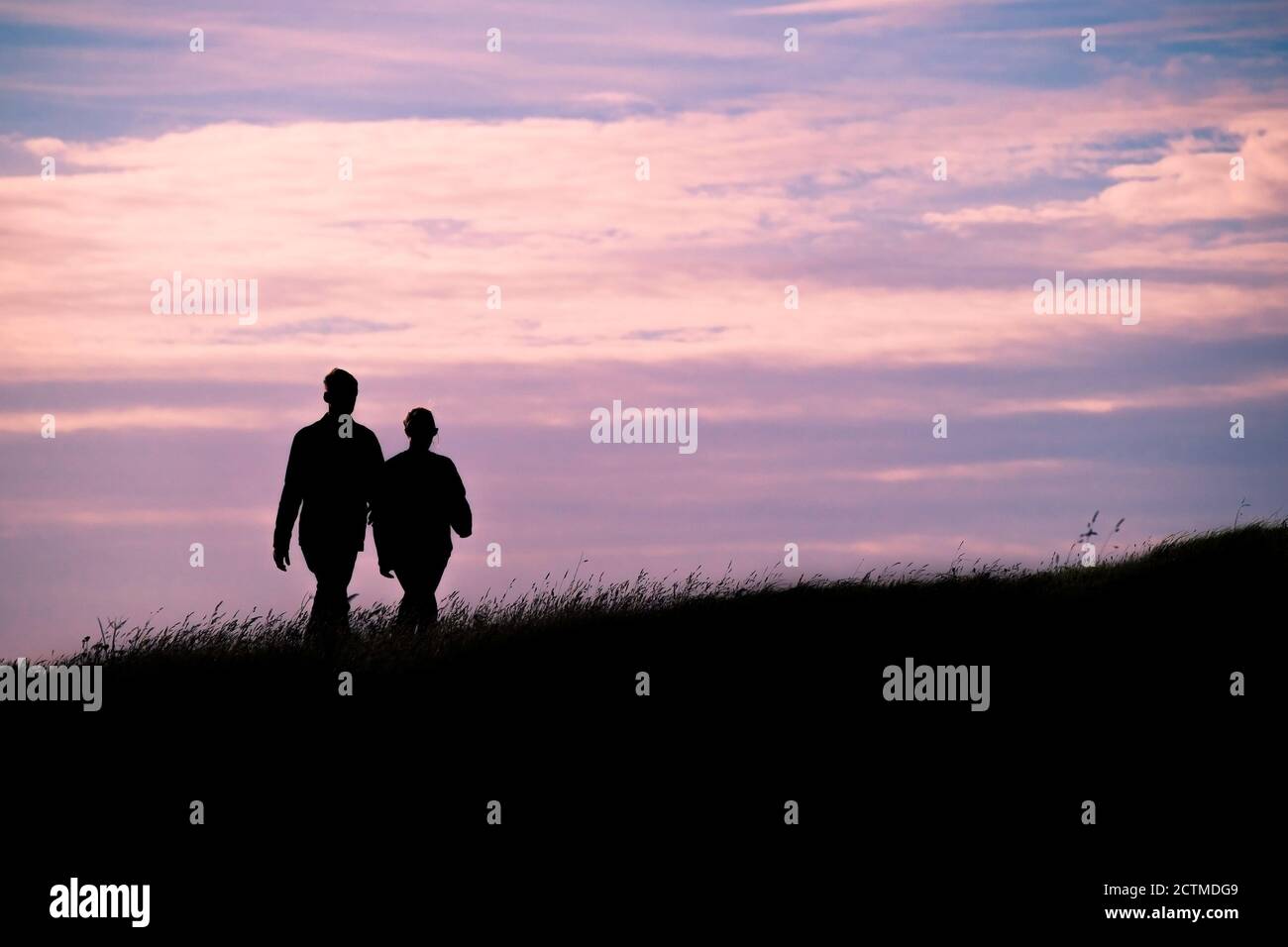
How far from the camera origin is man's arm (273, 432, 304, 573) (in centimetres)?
1596

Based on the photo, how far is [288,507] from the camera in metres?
16.0

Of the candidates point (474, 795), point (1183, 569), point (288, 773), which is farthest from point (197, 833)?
point (1183, 569)

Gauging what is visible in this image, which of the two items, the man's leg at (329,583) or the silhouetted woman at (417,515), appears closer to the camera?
the man's leg at (329,583)

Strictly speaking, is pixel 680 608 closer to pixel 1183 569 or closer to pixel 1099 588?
pixel 1099 588

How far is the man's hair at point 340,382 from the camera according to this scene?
1611 cm

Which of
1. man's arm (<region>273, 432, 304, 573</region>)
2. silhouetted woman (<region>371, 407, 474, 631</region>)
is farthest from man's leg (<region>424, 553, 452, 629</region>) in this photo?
man's arm (<region>273, 432, 304, 573</region>)

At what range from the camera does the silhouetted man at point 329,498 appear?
52.6ft

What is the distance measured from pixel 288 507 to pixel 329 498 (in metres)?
0.47

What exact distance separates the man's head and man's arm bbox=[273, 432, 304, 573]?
2.09 ft

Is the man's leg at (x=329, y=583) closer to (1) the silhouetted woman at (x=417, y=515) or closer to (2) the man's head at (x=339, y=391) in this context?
(1) the silhouetted woman at (x=417, y=515)

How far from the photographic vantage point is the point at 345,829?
1302cm

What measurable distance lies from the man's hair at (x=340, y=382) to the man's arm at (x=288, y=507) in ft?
2.61

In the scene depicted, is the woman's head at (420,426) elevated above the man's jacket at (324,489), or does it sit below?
above

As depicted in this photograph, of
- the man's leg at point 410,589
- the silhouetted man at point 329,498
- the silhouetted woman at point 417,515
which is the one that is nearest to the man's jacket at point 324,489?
the silhouetted man at point 329,498
